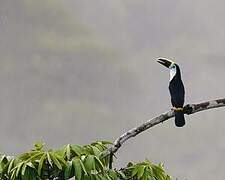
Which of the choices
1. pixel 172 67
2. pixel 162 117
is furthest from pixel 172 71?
→ pixel 162 117

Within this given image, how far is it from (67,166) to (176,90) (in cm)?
88

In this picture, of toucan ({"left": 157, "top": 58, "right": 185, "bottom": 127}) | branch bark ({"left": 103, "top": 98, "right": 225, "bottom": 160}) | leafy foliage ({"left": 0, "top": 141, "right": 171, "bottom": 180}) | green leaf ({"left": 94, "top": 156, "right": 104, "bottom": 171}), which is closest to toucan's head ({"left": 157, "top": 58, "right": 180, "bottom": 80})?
toucan ({"left": 157, "top": 58, "right": 185, "bottom": 127})

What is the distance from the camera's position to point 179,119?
11.6 ft

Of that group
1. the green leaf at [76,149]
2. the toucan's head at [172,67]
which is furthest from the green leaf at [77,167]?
the toucan's head at [172,67]

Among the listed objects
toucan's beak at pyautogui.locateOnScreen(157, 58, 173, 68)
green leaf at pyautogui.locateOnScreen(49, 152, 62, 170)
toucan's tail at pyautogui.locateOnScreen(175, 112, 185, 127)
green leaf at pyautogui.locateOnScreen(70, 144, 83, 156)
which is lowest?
green leaf at pyautogui.locateOnScreen(49, 152, 62, 170)

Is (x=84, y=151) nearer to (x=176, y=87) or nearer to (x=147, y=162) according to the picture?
(x=147, y=162)

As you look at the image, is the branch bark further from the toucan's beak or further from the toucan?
the toucan's beak

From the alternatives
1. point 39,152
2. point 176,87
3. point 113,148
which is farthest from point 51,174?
point 176,87

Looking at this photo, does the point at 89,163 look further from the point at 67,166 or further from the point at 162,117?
the point at 162,117

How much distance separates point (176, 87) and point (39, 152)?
1.00m

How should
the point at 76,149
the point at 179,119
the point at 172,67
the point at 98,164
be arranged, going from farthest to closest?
1. the point at 172,67
2. the point at 76,149
3. the point at 98,164
4. the point at 179,119

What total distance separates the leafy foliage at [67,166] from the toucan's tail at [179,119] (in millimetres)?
475

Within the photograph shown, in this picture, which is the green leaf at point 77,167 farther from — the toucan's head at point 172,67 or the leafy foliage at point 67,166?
the toucan's head at point 172,67

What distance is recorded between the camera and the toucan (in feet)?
11.6
